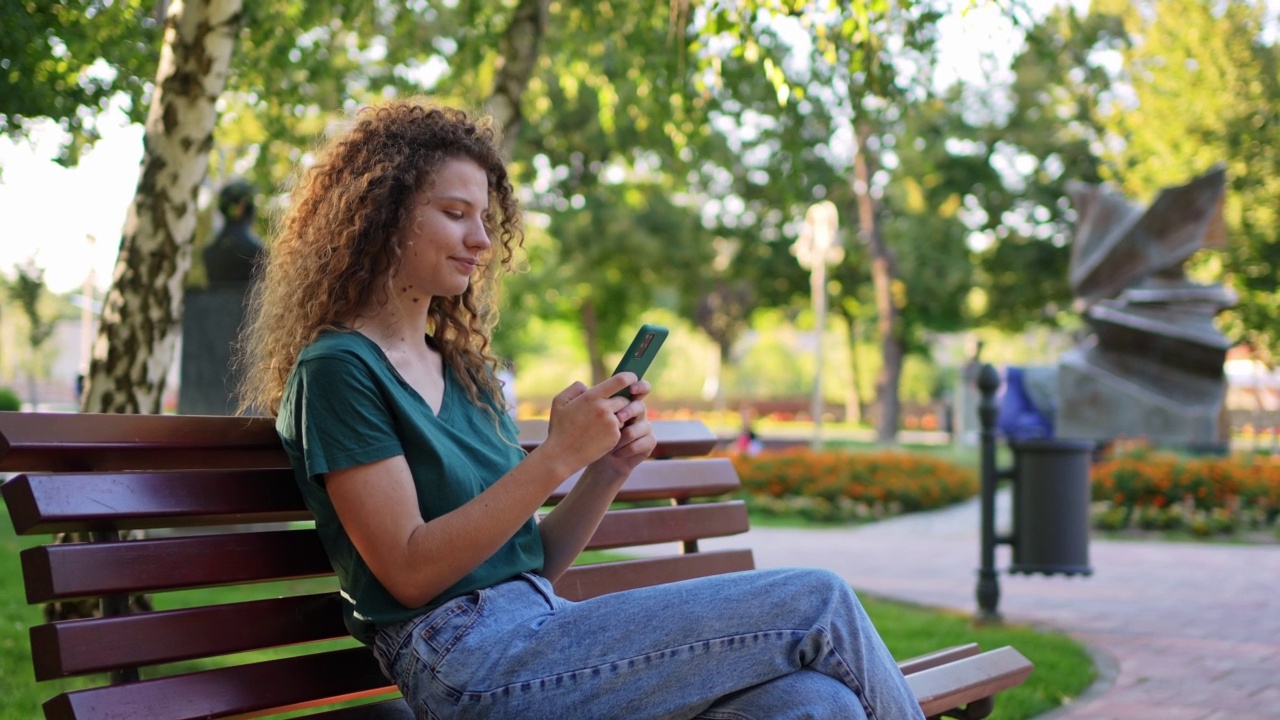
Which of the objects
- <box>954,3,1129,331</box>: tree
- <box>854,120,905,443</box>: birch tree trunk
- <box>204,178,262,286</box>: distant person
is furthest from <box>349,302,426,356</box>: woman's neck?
<box>954,3,1129,331</box>: tree

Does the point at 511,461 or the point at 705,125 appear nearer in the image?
the point at 511,461

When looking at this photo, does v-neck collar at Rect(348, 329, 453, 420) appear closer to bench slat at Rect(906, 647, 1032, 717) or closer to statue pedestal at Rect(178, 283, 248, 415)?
bench slat at Rect(906, 647, 1032, 717)

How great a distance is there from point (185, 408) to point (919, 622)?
4607 mm

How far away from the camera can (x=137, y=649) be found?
2.13 meters

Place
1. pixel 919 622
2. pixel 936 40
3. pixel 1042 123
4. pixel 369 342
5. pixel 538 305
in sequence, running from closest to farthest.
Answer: pixel 369 342
pixel 919 622
pixel 936 40
pixel 1042 123
pixel 538 305

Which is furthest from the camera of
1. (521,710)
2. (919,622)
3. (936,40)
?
(936,40)

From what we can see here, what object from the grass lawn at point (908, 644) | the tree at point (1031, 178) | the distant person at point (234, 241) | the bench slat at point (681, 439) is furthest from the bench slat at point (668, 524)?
the tree at point (1031, 178)

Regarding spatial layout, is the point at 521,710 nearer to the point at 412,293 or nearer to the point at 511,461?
the point at 511,461

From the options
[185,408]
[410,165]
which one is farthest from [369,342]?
[185,408]

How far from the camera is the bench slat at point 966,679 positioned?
8.88 ft

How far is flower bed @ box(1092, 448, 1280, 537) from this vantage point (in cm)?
1196

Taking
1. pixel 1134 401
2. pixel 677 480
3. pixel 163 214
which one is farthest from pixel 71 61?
pixel 1134 401

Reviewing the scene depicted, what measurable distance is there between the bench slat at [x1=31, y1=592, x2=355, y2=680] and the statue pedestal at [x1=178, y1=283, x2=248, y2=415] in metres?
5.36

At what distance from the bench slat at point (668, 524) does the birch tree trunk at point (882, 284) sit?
72.1ft
